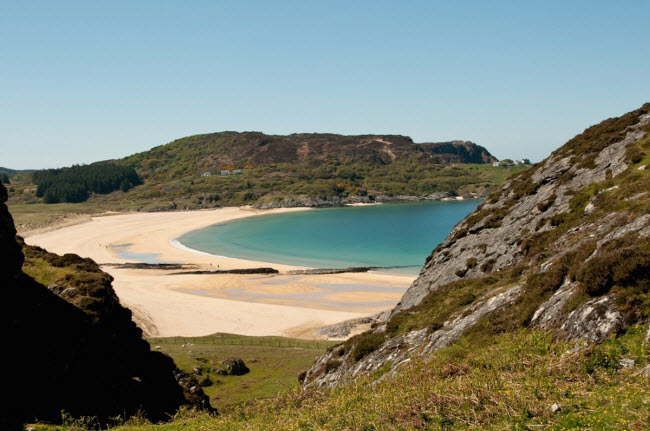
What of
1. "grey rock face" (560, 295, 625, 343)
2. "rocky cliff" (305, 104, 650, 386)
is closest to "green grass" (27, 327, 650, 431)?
"grey rock face" (560, 295, 625, 343)

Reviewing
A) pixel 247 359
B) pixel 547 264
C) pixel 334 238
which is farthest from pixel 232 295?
pixel 334 238

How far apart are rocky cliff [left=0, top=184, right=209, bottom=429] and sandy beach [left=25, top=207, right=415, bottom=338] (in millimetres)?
23592

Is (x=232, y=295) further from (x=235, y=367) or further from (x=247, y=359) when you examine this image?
(x=235, y=367)

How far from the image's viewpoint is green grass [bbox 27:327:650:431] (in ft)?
30.0

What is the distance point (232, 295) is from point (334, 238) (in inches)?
2279

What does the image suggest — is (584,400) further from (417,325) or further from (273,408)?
(417,325)

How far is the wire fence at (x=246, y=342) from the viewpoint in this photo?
42281 millimetres

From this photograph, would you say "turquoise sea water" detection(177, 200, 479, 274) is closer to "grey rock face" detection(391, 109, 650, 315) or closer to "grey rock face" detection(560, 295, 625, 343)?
"grey rock face" detection(391, 109, 650, 315)

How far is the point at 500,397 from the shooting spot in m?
10.6

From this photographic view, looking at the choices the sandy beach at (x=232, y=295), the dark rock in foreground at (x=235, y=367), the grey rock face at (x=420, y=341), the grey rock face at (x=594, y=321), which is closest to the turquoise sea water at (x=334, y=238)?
the sandy beach at (x=232, y=295)

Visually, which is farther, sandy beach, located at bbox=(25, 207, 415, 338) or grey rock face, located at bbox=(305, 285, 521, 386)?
sandy beach, located at bbox=(25, 207, 415, 338)

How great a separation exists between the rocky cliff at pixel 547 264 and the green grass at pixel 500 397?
1.13 meters

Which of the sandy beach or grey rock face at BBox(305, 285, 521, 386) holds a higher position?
grey rock face at BBox(305, 285, 521, 386)

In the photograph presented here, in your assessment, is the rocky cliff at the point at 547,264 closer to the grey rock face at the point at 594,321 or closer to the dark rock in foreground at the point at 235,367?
the grey rock face at the point at 594,321
